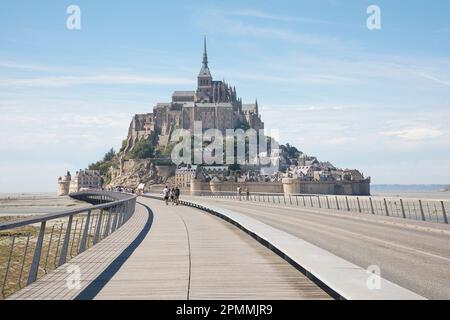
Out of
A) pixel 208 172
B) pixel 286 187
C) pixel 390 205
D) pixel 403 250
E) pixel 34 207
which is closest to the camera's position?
pixel 403 250

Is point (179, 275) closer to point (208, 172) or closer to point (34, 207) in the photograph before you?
point (34, 207)

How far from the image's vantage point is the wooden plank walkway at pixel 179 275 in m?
7.52

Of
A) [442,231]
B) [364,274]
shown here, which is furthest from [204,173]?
[364,274]

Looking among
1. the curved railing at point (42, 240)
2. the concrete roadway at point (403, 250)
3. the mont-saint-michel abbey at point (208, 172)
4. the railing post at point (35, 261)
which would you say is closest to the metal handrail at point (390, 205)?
the concrete roadway at point (403, 250)

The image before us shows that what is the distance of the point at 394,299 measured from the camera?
21.2 feet

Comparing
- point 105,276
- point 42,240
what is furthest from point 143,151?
point 42,240

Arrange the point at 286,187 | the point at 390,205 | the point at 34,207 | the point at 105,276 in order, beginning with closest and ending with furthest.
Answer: the point at 105,276
the point at 390,205
the point at 34,207
the point at 286,187

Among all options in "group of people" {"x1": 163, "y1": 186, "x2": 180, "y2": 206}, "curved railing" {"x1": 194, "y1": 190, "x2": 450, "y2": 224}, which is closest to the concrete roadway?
"curved railing" {"x1": 194, "y1": 190, "x2": 450, "y2": 224}

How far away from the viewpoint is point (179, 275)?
9.07 meters

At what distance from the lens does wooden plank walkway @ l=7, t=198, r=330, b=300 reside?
7.52m

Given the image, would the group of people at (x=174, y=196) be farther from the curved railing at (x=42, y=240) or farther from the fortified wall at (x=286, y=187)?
the fortified wall at (x=286, y=187)

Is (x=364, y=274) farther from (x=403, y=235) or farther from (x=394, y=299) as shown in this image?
(x=403, y=235)

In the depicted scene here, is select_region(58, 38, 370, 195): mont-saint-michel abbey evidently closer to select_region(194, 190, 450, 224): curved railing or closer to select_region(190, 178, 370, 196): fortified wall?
select_region(190, 178, 370, 196): fortified wall
